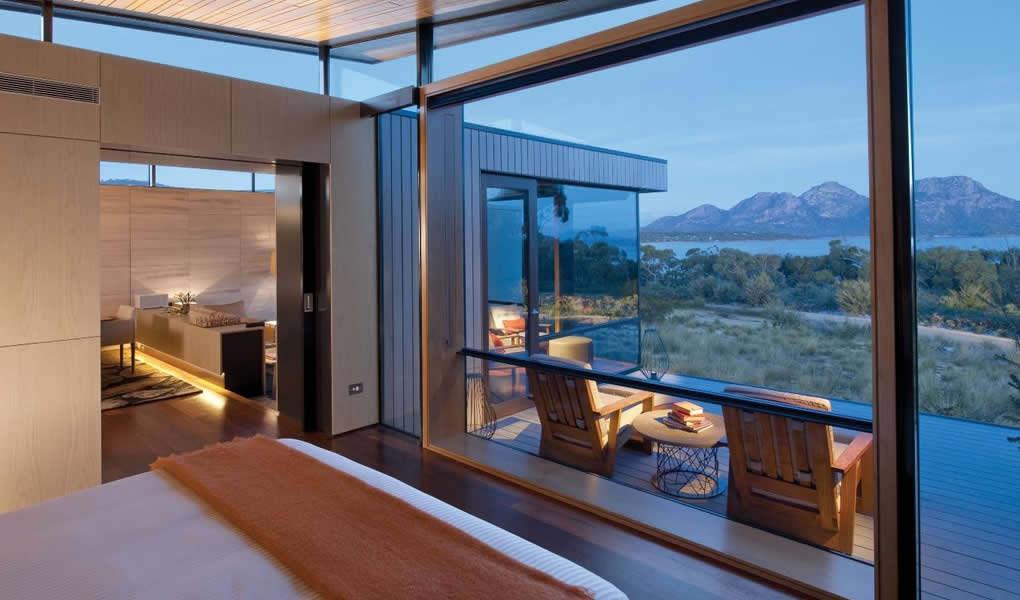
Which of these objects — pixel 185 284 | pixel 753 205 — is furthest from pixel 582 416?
pixel 185 284

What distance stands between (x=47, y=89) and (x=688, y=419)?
3.95 m

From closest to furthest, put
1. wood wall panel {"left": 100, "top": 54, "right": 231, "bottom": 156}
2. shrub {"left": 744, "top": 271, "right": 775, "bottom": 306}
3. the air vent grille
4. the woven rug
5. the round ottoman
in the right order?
shrub {"left": 744, "top": 271, "right": 775, "bottom": 306} → the air vent grille → wood wall panel {"left": 100, "top": 54, "right": 231, "bottom": 156} → the round ottoman → the woven rug

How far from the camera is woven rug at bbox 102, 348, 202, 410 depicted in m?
5.56

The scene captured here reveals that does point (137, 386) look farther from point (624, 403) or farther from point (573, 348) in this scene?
point (624, 403)

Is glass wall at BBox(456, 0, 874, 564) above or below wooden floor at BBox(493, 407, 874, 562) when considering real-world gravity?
above

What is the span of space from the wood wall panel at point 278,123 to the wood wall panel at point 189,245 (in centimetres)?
554

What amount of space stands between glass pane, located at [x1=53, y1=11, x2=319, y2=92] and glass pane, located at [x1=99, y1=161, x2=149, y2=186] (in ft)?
15.4

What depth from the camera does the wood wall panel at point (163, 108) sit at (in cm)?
340

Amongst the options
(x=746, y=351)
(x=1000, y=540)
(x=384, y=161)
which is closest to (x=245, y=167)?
(x=384, y=161)

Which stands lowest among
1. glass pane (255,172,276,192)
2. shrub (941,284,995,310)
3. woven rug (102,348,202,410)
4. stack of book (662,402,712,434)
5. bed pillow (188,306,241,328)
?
woven rug (102,348,202,410)

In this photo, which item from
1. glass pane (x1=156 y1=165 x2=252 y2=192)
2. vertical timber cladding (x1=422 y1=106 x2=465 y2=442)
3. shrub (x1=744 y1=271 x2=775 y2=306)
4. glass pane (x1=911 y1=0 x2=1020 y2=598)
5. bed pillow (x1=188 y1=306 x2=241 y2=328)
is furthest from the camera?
glass pane (x1=156 y1=165 x2=252 y2=192)

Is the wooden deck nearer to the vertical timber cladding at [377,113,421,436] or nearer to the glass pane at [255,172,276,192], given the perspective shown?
the vertical timber cladding at [377,113,421,436]

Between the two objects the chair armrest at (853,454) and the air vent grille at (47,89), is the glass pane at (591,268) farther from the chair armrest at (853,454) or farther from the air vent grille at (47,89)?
the air vent grille at (47,89)

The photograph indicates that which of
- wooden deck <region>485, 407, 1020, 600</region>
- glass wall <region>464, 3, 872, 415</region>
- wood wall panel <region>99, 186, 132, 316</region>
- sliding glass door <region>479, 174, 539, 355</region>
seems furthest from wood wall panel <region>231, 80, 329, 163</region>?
wood wall panel <region>99, 186, 132, 316</region>
